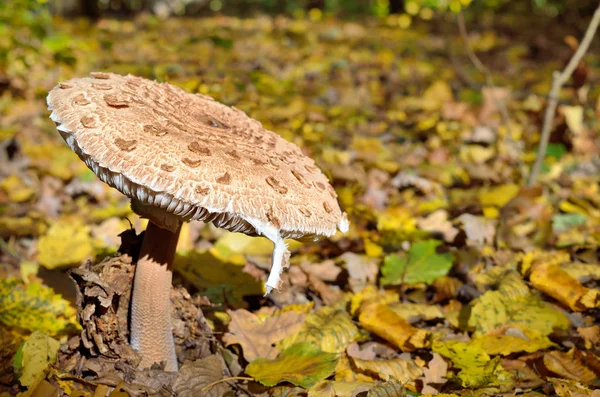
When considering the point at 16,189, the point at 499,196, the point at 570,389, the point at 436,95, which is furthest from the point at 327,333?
the point at 436,95

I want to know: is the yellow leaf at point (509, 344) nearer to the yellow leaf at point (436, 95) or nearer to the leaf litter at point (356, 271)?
the leaf litter at point (356, 271)

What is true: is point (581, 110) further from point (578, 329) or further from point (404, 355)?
point (404, 355)

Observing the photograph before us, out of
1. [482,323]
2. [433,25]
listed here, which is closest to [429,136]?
[482,323]

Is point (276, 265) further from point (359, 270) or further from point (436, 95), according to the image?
point (436, 95)

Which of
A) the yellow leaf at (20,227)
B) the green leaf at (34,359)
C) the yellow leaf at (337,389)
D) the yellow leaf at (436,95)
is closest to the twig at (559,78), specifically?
the yellow leaf at (436,95)

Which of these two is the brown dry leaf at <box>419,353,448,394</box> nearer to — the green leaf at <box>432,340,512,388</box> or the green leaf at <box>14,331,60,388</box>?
the green leaf at <box>432,340,512,388</box>

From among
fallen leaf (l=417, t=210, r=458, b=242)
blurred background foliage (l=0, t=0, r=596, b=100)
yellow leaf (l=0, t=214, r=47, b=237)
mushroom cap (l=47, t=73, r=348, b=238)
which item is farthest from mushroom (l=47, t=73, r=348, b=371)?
blurred background foliage (l=0, t=0, r=596, b=100)

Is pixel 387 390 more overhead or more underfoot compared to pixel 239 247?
more overhead
